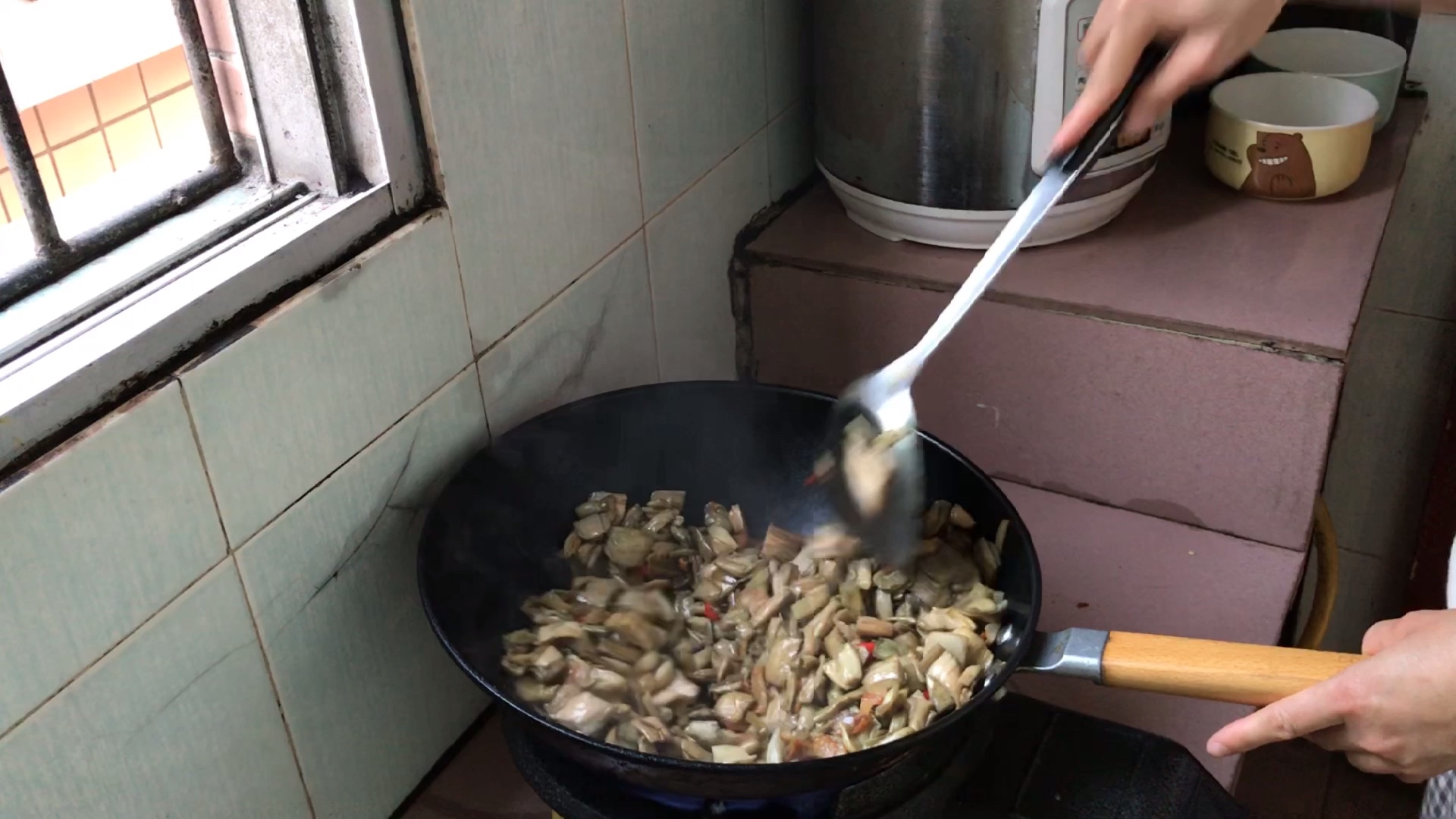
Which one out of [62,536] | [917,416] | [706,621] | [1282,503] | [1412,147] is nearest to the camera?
[62,536]

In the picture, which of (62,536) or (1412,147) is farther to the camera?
(1412,147)

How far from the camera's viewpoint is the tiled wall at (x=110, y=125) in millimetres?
646

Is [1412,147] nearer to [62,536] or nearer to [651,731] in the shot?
[651,731]

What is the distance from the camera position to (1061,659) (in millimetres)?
687

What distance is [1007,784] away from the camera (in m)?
0.77

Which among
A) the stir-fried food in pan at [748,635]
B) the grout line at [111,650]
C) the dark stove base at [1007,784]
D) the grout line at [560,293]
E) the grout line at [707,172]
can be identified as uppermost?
the grout line at [707,172]

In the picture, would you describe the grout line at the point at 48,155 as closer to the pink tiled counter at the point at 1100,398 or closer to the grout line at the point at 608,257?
the grout line at the point at 608,257

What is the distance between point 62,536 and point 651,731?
1.11ft

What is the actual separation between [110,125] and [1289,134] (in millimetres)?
915

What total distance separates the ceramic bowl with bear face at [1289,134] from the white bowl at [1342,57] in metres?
0.03

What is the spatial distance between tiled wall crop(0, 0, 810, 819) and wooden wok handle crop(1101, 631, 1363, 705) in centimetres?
45

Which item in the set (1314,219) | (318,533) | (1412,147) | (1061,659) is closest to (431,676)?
(318,533)

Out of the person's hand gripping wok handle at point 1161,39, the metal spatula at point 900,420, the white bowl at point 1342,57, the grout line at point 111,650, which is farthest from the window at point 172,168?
the white bowl at point 1342,57

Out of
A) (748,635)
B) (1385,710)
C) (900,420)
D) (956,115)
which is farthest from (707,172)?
(1385,710)
